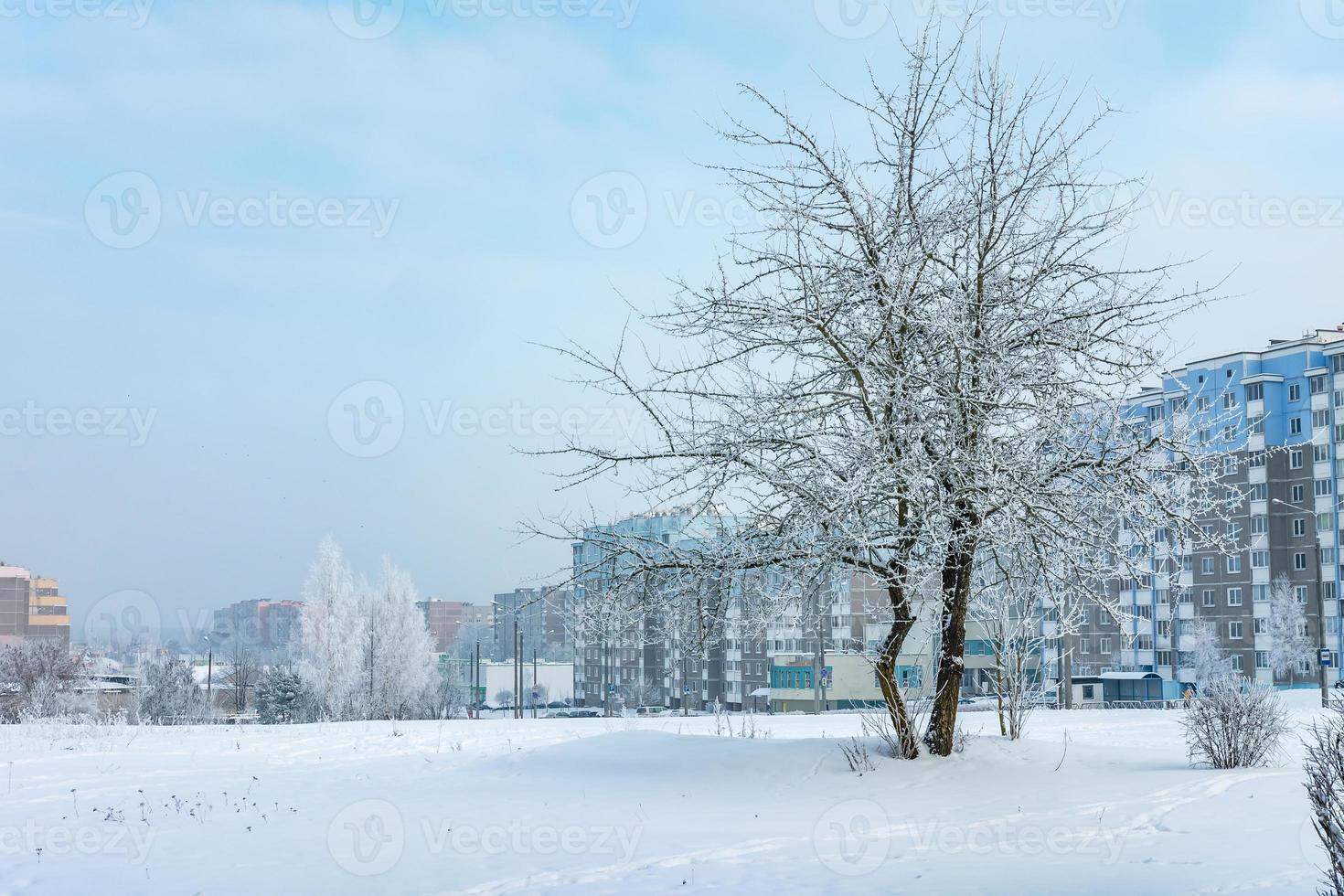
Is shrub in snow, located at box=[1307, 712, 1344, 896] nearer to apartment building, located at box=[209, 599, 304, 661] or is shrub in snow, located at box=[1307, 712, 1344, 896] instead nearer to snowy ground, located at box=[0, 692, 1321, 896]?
snowy ground, located at box=[0, 692, 1321, 896]

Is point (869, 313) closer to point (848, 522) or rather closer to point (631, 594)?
point (848, 522)

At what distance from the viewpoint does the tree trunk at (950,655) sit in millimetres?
11539

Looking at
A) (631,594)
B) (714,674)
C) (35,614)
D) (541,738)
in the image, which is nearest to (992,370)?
(631,594)

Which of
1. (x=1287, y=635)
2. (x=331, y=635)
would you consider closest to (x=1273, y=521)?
(x=1287, y=635)

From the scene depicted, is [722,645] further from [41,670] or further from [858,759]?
[41,670]

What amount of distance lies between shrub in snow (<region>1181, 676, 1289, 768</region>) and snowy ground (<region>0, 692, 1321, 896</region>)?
0.41 m

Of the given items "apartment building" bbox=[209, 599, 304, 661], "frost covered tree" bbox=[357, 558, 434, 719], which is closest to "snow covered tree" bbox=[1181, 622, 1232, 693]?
"frost covered tree" bbox=[357, 558, 434, 719]

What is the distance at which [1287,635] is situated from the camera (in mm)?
71312

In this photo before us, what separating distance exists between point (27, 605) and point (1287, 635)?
137941 mm

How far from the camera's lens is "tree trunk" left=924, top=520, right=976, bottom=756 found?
454 inches

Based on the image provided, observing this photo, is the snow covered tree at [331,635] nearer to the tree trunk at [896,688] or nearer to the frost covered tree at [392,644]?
the frost covered tree at [392,644]

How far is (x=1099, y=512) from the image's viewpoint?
443 inches

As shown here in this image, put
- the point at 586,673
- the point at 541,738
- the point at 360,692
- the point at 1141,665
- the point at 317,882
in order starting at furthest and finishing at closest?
the point at 586,673 → the point at 1141,665 → the point at 360,692 → the point at 541,738 → the point at 317,882

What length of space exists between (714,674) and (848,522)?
9219 cm
